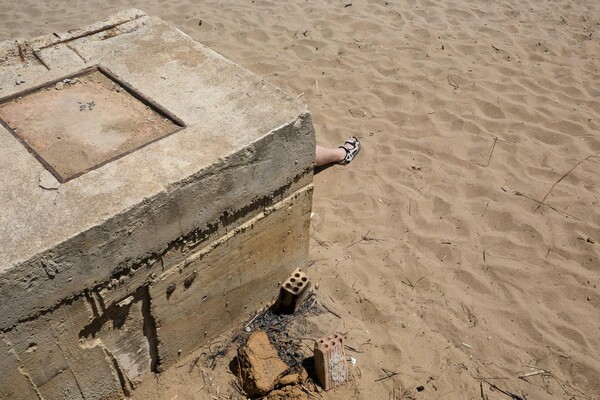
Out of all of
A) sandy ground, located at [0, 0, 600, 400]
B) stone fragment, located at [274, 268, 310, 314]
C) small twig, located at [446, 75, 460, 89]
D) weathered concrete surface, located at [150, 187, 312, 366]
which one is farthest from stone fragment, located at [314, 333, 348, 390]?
small twig, located at [446, 75, 460, 89]

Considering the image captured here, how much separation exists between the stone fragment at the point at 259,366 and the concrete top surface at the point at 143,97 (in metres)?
1.03

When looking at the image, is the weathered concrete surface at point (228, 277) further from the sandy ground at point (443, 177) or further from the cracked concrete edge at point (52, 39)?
the cracked concrete edge at point (52, 39)

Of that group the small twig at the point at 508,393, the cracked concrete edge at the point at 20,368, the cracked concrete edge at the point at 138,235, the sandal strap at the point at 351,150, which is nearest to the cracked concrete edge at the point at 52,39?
the cracked concrete edge at the point at 138,235

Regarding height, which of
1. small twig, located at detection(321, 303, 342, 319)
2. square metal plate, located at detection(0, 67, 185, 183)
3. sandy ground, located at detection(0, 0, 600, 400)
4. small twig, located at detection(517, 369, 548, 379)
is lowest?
small twig, located at detection(321, 303, 342, 319)

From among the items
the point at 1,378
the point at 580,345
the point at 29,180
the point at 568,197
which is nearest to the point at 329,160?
the point at 568,197

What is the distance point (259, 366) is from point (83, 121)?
152 cm

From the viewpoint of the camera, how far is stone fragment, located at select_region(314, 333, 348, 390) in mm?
2770

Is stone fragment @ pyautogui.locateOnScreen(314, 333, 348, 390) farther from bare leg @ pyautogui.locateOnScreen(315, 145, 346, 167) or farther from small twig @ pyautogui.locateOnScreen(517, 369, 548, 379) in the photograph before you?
bare leg @ pyautogui.locateOnScreen(315, 145, 346, 167)

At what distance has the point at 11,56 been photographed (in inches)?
124

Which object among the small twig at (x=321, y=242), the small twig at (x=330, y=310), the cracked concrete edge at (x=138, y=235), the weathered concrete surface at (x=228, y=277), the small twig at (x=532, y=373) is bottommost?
the small twig at (x=321, y=242)

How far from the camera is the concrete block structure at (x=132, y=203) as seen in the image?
7.13 ft

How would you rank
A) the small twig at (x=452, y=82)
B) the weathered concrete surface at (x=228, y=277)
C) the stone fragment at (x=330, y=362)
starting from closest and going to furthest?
the weathered concrete surface at (x=228, y=277) < the stone fragment at (x=330, y=362) < the small twig at (x=452, y=82)

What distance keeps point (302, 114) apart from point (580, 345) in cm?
214

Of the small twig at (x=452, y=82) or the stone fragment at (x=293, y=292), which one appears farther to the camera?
the small twig at (x=452, y=82)
